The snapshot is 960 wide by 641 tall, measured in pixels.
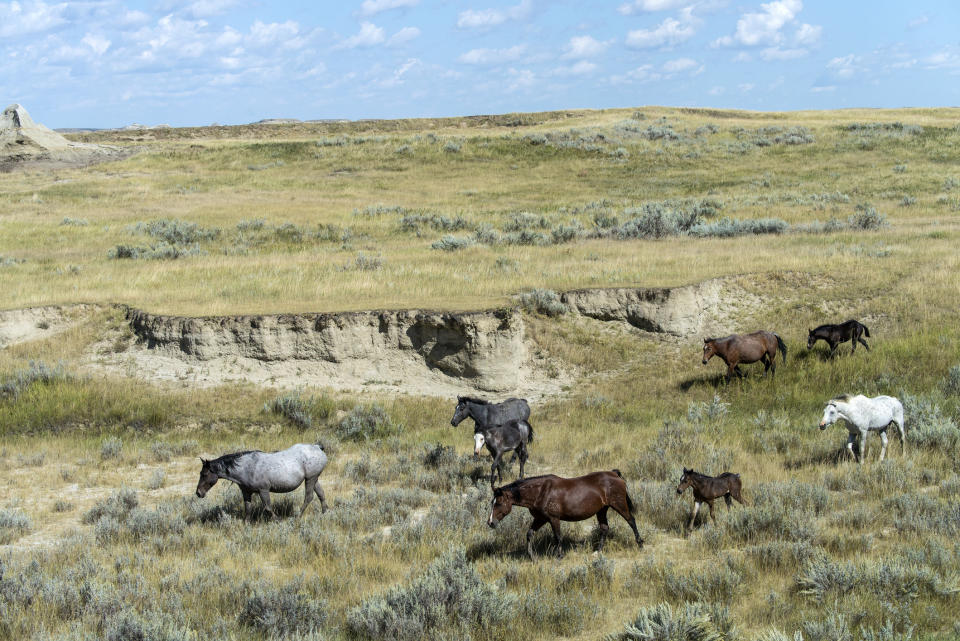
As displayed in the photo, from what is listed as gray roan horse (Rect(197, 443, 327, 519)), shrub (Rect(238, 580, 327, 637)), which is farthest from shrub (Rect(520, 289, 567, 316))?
shrub (Rect(238, 580, 327, 637))

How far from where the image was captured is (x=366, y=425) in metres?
16.0

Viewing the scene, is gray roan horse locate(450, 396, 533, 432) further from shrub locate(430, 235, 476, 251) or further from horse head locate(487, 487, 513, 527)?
shrub locate(430, 235, 476, 251)

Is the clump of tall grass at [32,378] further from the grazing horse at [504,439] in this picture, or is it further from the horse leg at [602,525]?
the horse leg at [602,525]

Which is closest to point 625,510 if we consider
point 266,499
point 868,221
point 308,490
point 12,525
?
point 308,490

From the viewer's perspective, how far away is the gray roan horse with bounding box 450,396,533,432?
42.2 feet

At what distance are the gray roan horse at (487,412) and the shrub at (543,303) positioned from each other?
645 centimetres

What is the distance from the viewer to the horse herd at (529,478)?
28.5ft

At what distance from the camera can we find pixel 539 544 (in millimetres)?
9641

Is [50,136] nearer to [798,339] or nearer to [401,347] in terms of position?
[401,347]

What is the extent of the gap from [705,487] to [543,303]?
10745 mm

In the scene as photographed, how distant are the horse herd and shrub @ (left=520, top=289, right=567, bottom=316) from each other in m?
6.53

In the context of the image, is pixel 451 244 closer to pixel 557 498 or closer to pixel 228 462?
pixel 228 462

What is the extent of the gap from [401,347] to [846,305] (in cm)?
1259

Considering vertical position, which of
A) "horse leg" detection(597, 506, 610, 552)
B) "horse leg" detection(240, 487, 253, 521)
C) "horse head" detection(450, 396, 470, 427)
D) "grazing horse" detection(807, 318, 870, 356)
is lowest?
"horse leg" detection(240, 487, 253, 521)
